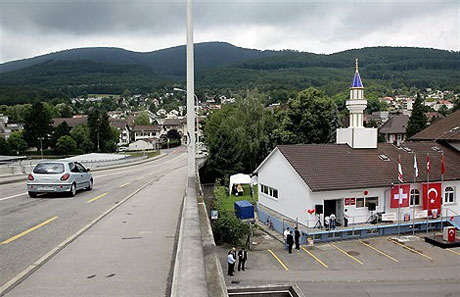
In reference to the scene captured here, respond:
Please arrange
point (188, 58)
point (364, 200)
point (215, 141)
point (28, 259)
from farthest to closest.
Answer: point (215, 141) < point (364, 200) < point (188, 58) < point (28, 259)

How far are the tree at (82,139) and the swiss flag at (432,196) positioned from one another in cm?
7370

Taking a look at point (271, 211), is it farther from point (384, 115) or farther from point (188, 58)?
point (384, 115)

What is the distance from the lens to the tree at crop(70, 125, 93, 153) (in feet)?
280

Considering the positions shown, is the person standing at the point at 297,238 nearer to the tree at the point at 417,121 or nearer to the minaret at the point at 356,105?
the minaret at the point at 356,105

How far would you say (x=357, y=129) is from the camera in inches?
1152

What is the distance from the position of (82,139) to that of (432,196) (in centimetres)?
7694

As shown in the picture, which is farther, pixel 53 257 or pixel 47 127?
pixel 47 127

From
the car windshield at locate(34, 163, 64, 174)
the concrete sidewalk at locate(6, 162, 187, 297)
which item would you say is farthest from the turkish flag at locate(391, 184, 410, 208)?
the car windshield at locate(34, 163, 64, 174)

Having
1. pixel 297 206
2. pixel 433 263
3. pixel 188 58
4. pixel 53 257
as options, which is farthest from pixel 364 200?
pixel 53 257

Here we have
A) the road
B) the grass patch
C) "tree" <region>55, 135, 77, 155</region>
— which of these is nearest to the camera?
the road

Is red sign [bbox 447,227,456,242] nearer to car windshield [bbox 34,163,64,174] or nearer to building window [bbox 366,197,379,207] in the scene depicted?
building window [bbox 366,197,379,207]

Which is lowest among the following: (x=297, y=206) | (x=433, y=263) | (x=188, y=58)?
(x=433, y=263)

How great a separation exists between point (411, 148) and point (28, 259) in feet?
98.7

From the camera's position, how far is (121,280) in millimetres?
5875
